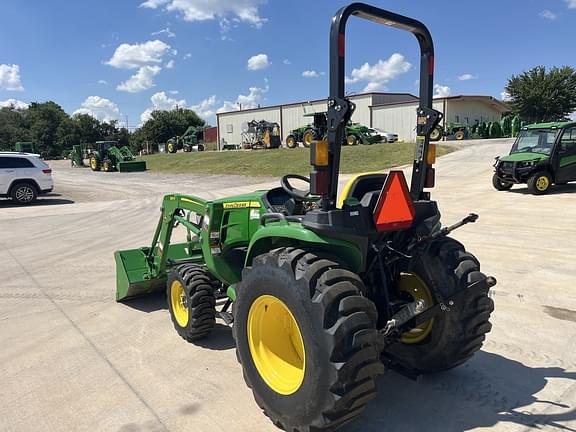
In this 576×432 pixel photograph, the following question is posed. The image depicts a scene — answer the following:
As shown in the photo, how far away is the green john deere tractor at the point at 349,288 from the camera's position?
2486mm

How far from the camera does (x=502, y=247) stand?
24.6 feet

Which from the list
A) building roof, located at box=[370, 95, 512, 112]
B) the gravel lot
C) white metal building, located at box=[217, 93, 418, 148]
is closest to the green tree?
building roof, located at box=[370, 95, 512, 112]

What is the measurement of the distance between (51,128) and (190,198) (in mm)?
81121

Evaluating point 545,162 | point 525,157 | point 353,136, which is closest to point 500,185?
point 525,157

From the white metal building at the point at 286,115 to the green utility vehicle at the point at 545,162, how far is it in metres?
24.5

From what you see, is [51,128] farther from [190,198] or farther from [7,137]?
[190,198]

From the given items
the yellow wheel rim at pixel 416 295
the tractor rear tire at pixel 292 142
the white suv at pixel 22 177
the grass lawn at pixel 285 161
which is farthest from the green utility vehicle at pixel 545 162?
the tractor rear tire at pixel 292 142

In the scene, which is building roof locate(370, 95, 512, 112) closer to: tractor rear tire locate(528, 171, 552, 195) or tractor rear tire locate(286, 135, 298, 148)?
tractor rear tire locate(286, 135, 298, 148)

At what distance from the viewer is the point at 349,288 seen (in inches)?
99.7

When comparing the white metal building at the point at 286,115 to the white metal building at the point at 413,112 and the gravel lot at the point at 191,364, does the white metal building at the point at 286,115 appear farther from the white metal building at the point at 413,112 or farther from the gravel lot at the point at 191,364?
the gravel lot at the point at 191,364

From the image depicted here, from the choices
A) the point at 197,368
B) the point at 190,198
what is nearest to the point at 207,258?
the point at 190,198

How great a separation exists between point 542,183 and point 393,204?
40.2 ft

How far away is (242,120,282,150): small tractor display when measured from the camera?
3656 cm

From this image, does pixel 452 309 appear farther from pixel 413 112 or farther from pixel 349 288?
pixel 413 112
